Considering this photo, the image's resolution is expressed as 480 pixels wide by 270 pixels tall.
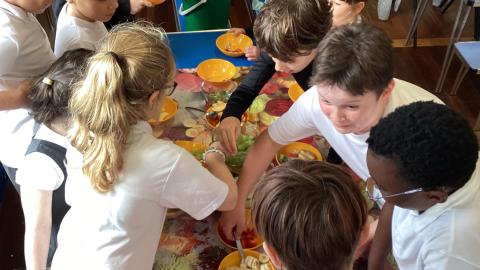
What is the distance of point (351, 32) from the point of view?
114 centimetres

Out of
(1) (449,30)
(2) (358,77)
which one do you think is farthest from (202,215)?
(1) (449,30)

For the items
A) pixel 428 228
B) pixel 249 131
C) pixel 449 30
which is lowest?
pixel 449 30

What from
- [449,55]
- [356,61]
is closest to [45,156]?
[356,61]

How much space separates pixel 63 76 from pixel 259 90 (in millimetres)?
724

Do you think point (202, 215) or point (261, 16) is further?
point (261, 16)

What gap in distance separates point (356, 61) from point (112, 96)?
24.2 inches

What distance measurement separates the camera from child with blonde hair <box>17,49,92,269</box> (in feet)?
4.01

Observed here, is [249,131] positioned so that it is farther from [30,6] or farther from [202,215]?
[30,6]

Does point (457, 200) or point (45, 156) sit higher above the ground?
point (457, 200)

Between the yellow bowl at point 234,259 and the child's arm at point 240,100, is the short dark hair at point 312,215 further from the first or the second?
the child's arm at point 240,100

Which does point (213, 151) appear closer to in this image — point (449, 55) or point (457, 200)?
point (457, 200)

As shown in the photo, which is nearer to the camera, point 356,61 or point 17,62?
point 356,61

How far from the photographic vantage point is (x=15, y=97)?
4.41 ft

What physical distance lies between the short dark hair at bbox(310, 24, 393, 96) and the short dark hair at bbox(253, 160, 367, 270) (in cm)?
34
